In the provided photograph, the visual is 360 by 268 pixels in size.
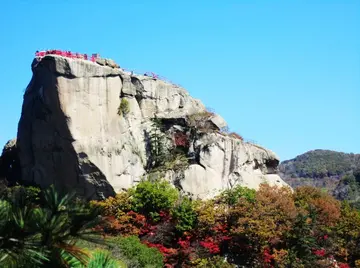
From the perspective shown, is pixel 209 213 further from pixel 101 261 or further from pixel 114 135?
pixel 101 261

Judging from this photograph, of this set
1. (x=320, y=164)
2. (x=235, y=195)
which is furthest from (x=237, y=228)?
(x=320, y=164)

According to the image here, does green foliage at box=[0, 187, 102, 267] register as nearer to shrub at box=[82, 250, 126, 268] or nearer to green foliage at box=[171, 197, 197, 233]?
shrub at box=[82, 250, 126, 268]

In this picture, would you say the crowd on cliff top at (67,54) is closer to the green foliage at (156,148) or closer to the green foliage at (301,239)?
the green foliage at (156,148)

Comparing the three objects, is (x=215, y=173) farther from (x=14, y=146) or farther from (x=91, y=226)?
(x=91, y=226)

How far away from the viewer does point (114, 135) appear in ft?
95.5

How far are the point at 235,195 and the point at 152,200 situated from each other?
3951mm

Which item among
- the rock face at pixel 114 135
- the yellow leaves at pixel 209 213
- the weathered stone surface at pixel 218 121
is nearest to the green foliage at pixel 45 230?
the yellow leaves at pixel 209 213

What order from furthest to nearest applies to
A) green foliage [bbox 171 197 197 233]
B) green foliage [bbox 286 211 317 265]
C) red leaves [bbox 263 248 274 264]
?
1. green foliage [bbox 171 197 197 233]
2. green foliage [bbox 286 211 317 265]
3. red leaves [bbox 263 248 274 264]

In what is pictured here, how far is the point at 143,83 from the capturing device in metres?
31.5

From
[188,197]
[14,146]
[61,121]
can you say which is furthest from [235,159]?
[14,146]

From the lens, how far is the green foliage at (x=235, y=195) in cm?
2703

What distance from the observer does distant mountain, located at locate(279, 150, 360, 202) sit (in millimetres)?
85500

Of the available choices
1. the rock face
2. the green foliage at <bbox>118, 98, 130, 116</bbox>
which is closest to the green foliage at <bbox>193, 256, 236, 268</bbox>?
the rock face

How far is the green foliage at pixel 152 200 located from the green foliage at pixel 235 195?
Result: 236 centimetres
